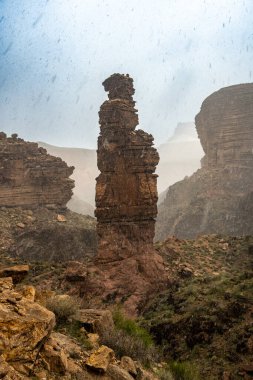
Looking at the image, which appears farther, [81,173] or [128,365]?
[81,173]

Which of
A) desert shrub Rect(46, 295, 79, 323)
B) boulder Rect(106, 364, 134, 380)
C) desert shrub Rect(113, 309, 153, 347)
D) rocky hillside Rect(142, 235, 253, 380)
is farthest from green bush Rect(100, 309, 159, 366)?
rocky hillside Rect(142, 235, 253, 380)

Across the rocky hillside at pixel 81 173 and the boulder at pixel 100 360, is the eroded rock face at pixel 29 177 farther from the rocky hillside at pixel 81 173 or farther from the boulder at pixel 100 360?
the rocky hillside at pixel 81 173

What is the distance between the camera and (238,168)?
7350 cm

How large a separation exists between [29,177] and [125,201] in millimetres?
26676

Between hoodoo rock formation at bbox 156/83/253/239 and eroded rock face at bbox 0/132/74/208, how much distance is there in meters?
27.7

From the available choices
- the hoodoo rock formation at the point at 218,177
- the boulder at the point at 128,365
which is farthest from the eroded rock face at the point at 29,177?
the boulder at the point at 128,365

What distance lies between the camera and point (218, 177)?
2945 inches

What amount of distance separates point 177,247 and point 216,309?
14.2 m

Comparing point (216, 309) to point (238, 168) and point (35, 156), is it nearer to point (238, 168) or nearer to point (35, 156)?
point (35, 156)

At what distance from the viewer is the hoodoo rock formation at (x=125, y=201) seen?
2472 centimetres

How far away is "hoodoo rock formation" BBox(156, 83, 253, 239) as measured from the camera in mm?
65188

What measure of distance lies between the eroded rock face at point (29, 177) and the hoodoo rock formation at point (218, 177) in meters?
27.7

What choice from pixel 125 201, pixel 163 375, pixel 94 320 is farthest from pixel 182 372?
pixel 125 201

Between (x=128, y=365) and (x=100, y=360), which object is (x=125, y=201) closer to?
(x=128, y=365)
